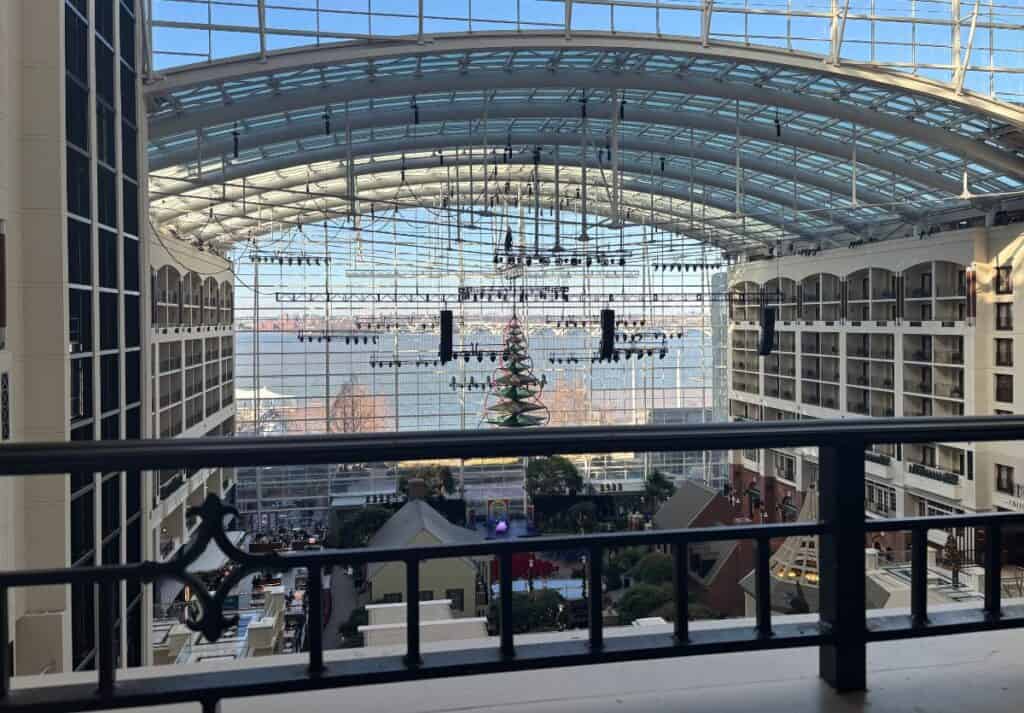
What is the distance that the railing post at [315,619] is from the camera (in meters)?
1.23

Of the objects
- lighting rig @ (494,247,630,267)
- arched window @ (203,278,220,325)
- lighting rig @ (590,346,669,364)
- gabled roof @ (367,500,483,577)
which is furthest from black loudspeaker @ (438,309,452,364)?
gabled roof @ (367,500,483,577)

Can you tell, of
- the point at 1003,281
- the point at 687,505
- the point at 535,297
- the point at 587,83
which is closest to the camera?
the point at 687,505

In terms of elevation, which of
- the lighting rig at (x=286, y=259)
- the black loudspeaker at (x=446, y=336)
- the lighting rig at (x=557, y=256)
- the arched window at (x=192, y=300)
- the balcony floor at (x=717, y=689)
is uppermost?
the lighting rig at (x=286, y=259)

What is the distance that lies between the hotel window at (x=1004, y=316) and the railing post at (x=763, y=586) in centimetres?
1776

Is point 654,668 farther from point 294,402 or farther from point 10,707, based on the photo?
point 294,402

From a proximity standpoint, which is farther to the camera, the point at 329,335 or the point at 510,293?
the point at 329,335

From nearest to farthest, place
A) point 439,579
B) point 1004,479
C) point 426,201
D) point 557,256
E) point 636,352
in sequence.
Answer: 1. point 439,579
2. point 1004,479
3. point 557,256
4. point 636,352
5. point 426,201

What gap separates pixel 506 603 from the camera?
1.31 m

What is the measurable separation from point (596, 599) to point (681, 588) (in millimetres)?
145

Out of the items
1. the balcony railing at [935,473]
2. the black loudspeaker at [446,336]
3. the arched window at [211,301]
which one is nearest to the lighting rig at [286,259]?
the arched window at [211,301]

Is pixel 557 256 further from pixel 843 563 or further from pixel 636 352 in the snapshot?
pixel 843 563

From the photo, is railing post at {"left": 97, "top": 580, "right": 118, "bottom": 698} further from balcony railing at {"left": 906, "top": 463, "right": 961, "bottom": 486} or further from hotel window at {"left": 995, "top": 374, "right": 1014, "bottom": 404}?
balcony railing at {"left": 906, "top": 463, "right": 961, "bottom": 486}

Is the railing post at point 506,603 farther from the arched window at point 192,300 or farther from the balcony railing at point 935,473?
the arched window at point 192,300

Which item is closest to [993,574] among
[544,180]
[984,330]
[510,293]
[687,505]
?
[687,505]
